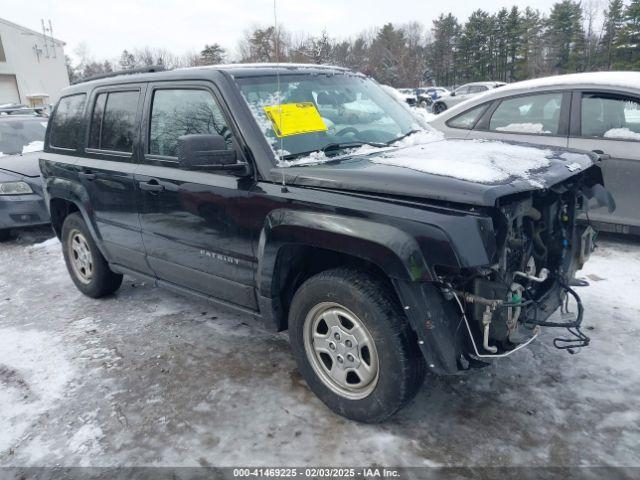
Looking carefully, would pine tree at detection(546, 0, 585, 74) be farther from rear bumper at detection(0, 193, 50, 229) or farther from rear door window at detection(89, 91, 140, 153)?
rear door window at detection(89, 91, 140, 153)

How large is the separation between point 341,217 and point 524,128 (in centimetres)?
379

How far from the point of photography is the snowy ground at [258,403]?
Result: 267cm

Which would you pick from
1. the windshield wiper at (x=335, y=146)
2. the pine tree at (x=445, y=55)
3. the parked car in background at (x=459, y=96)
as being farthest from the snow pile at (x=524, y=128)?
the pine tree at (x=445, y=55)

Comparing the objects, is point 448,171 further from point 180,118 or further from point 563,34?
point 563,34

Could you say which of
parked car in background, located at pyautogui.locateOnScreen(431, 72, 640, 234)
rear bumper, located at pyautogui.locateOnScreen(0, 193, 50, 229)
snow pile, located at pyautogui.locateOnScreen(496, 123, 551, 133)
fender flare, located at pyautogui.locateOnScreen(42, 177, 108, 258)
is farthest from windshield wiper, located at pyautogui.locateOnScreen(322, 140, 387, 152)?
rear bumper, located at pyautogui.locateOnScreen(0, 193, 50, 229)

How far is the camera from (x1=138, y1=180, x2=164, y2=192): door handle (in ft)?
11.9

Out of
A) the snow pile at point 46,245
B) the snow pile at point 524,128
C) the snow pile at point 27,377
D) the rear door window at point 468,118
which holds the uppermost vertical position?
the rear door window at point 468,118

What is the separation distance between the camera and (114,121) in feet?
13.5

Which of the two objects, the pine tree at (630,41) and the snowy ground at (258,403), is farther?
the pine tree at (630,41)

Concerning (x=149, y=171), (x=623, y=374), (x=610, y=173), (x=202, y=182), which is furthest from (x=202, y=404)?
(x=610, y=173)

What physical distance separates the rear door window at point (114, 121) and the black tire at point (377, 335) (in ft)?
6.65

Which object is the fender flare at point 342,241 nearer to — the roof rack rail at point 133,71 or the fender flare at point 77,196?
the roof rack rail at point 133,71

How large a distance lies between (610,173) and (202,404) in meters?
4.35

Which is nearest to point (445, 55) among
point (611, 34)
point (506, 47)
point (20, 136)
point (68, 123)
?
point (506, 47)
